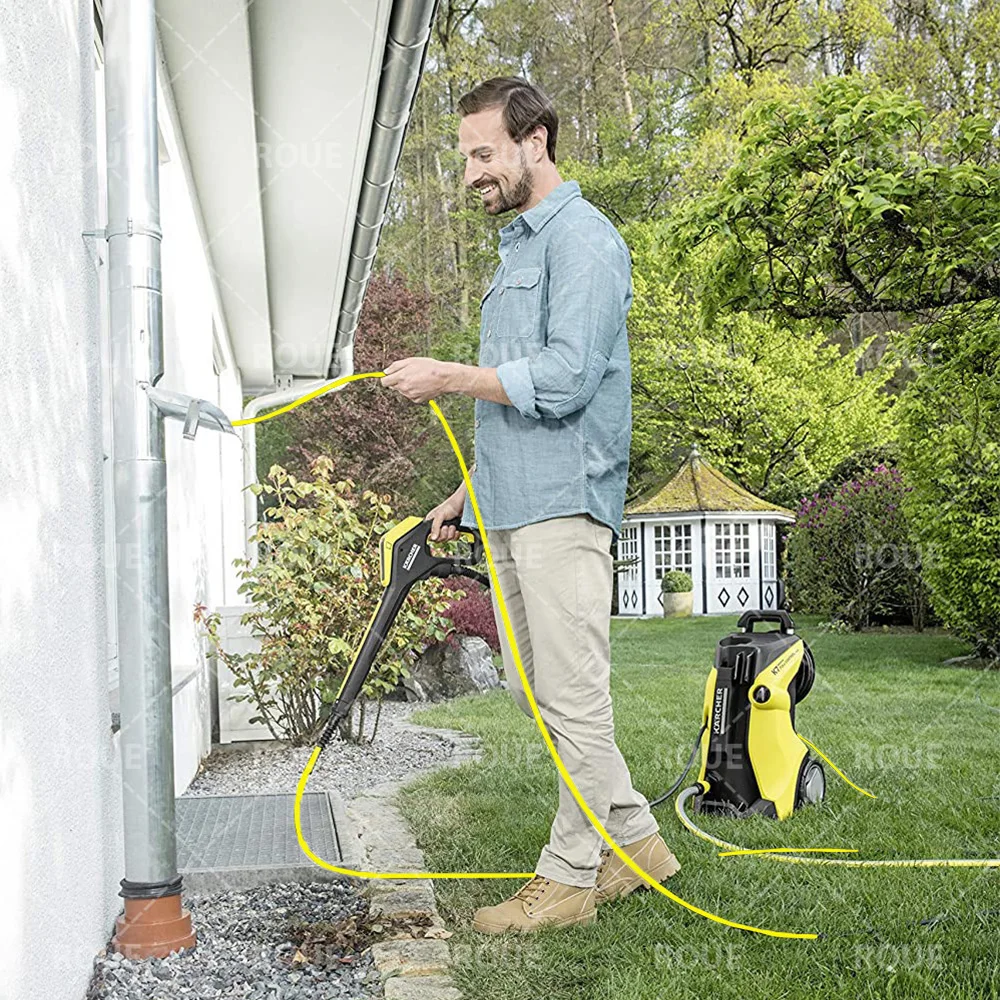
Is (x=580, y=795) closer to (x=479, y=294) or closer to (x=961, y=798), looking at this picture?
(x=961, y=798)

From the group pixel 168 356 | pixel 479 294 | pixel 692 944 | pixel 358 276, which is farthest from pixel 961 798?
pixel 479 294

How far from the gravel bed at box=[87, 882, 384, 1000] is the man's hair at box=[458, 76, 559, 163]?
1697 mm

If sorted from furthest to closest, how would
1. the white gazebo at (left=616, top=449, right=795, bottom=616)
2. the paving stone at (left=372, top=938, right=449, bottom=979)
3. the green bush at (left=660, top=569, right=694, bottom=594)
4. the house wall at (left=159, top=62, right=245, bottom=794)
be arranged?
1. the white gazebo at (left=616, top=449, right=795, bottom=616)
2. the green bush at (left=660, top=569, right=694, bottom=594)
3. the house wall at (left=159, top=62, right=245, bottom=794)
4. the paving stone at (left=372, top=938, right=449, bottom=979)

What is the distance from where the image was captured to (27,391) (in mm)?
1884

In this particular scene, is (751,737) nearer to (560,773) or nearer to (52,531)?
(560,773)

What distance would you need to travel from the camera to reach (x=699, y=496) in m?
18.1

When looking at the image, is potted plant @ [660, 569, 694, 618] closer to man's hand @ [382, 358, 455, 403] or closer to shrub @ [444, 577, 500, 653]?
shrub @ [444, 577, 500, 653]

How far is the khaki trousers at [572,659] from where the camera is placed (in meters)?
2.57

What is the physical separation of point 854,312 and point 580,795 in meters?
3.44

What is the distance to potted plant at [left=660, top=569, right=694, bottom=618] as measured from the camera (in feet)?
58.1

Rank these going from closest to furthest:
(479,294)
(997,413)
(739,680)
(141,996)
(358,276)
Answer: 1. (141,996)
2. (739,680)
3. (358,276)
4. (997,413)
5. (479,294)

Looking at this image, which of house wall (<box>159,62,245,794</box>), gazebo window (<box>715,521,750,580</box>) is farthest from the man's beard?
gazebo window (<box>715,521,750,580</box>)

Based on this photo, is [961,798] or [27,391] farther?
[961,798]

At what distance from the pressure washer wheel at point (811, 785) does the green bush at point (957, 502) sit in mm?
4929
